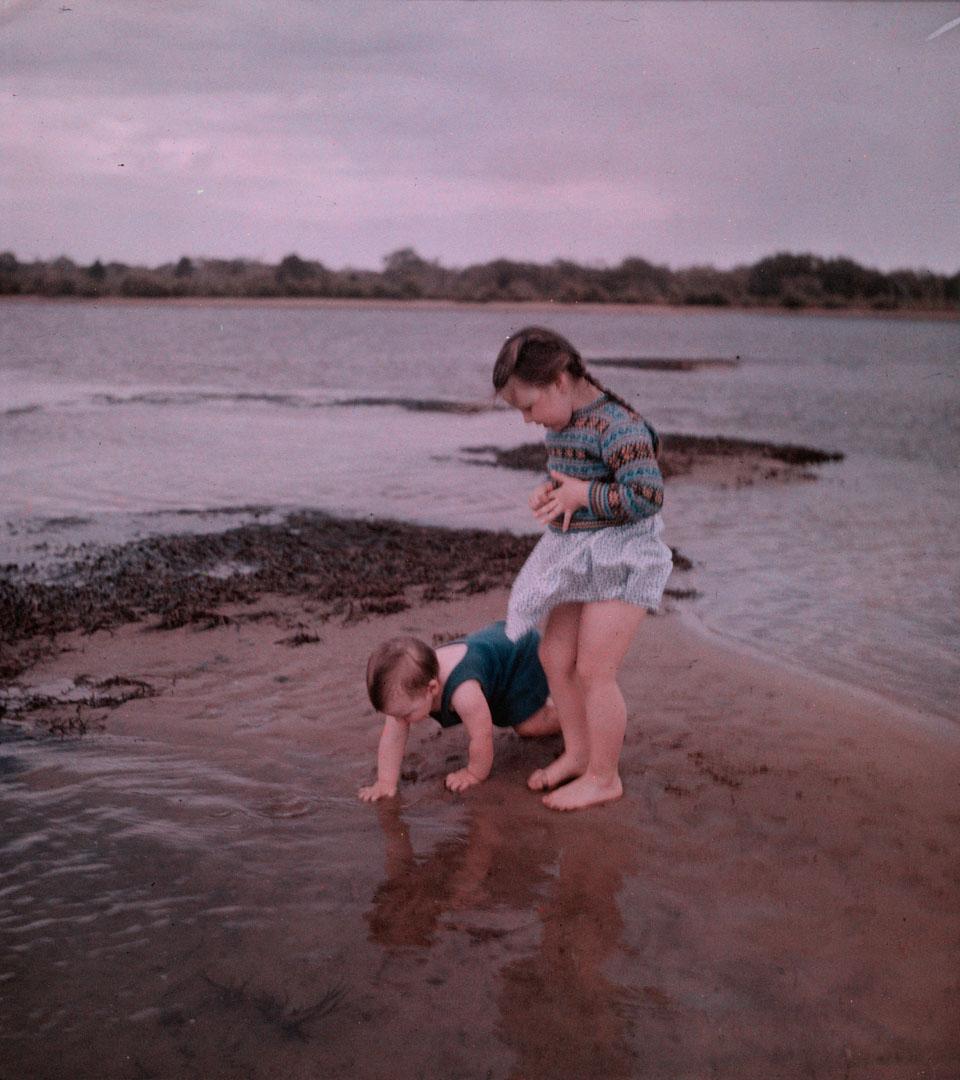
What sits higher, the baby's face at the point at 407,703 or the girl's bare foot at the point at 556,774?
the baby's face at the point at 407,703

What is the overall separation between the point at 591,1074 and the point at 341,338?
4305 cm

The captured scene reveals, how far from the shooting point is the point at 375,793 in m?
3.79

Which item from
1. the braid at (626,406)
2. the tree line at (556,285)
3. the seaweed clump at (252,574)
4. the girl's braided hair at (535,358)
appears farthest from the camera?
the tree line at (556,285)

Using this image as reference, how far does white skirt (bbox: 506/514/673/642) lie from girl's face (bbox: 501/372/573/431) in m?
0.43

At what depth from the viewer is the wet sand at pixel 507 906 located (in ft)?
8.26

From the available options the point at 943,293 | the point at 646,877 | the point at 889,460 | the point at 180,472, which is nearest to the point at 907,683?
the point at 646,877

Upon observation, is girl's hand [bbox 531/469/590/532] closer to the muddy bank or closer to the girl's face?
the girl's face

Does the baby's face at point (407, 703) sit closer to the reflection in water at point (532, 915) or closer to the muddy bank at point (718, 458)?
the reflection in water at point (532, 915)

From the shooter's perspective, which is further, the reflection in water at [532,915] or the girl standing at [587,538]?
the girl standing at [587,538]

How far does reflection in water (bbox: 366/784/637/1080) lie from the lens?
255cm

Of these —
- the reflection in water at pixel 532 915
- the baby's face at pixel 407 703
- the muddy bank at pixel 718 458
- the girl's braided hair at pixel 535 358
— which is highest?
the girl's braided hair at pixel 535 358

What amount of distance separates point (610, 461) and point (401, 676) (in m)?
1.07

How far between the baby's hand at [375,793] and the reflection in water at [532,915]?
0.03 metres

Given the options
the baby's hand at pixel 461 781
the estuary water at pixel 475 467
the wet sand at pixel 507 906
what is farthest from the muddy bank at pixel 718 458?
the baby's hand at pixel 461 781
